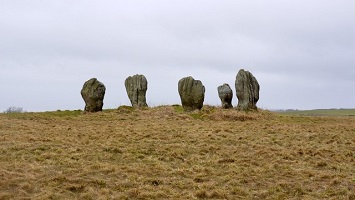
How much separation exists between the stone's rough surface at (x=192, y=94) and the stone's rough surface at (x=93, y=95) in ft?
21.2

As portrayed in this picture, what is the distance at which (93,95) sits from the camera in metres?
33.8

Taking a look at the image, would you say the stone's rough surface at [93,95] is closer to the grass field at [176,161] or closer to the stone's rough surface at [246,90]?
the grass field at [176,161]

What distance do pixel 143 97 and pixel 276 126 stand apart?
1479 centimetres

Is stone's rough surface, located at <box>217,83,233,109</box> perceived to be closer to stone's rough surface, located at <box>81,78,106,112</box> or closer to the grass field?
the grass field

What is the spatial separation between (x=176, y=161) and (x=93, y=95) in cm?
Result: 1967

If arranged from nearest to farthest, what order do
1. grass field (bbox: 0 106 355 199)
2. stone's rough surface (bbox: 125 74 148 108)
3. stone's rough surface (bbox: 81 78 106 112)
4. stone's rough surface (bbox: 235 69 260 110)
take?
grass field (bbox: 0 106 355 199) < stone's rough surface (bbox: 81 78 106 112) < stone's rough surface (bbox: 235 69 260 110) < stone's rough surface (bbox: 125 74 148 108)

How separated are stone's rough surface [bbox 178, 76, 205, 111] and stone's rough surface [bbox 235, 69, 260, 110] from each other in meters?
3.03

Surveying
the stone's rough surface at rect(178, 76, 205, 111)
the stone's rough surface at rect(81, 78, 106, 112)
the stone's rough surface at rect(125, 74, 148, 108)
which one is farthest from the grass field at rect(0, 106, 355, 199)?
the stone's rough surface at rect(125, 74, 148, 108)

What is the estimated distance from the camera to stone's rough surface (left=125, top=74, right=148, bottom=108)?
3709 cm

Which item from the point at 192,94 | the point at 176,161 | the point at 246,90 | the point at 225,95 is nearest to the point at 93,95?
the point at 192,94

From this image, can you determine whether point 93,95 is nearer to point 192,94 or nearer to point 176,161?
point 192,94

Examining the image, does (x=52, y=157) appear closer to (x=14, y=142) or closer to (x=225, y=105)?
(x=14, y=142)

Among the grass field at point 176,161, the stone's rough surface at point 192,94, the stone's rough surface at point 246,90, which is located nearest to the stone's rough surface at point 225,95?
the stone's rough surface at point 246,90

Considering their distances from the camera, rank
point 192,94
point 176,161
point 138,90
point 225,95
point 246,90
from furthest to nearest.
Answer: point 138,90 → point 225,95 → point 246,90 → point 192,94 → point 176,161
